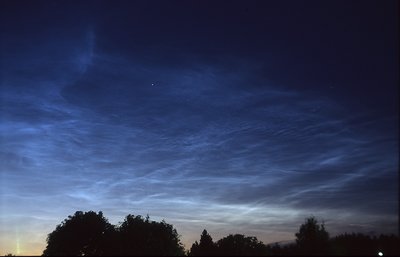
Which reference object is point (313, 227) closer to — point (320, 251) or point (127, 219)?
point (320, 251)

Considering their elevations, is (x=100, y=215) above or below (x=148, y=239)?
above

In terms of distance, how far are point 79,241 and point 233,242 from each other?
66.0m

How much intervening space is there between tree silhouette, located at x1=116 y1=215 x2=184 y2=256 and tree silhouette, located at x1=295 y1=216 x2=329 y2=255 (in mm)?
37064

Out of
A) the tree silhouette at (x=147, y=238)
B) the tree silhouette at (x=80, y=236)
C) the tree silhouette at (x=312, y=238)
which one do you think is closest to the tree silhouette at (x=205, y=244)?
the tree silhouette at (x=147, y=238)

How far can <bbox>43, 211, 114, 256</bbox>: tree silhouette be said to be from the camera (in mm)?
84750

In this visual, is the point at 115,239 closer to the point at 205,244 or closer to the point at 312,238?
the point at 205,244

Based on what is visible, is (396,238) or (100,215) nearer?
(100,215)

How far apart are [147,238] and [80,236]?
16036 millimetres

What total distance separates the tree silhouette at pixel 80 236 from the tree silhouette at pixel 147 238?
4.11 meters

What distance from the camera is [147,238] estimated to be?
290 feet

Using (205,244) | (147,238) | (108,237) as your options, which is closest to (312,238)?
(147,238)

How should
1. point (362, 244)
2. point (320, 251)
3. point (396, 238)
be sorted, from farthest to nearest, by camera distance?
point (396, 238), point (362, 244), point (320, 251)

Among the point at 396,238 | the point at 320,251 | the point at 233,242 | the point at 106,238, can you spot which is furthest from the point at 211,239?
the point at 320,251

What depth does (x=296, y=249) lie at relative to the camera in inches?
2247
